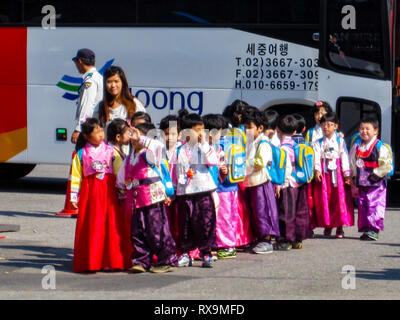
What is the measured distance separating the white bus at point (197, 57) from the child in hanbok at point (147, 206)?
5701mm

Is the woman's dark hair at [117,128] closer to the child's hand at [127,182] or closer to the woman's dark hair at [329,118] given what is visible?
the child's hand at [127,182]

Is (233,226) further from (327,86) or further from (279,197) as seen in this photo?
(327,86)

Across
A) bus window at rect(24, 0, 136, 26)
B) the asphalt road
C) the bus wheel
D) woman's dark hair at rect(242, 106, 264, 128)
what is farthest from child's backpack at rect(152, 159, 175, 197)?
the bus wheel

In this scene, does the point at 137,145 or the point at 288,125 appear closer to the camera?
the point at 137,145

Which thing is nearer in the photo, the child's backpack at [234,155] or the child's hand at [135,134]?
the child's hand at [135,134]

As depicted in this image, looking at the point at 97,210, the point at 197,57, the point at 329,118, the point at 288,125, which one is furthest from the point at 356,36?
the point at 97,210

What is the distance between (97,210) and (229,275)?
3.98 ft

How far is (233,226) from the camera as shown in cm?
916

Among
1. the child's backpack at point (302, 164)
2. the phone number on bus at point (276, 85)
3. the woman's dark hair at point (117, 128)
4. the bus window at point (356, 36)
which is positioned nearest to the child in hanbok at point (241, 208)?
the child's backpack at point (302, 164)

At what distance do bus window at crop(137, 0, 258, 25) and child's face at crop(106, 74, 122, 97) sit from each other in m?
4.51

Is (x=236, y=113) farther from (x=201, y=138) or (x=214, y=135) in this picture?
(x=201, y=138)

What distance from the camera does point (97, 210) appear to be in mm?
8336

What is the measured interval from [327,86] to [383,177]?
330 centimetres

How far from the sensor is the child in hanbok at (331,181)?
10469mm
